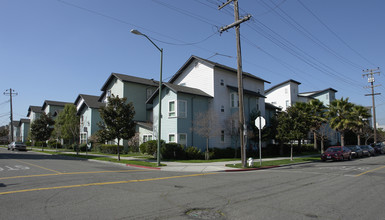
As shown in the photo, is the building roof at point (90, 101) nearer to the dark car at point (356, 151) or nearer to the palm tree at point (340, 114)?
the dark car at point (356, 151)

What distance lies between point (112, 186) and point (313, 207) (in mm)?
6880

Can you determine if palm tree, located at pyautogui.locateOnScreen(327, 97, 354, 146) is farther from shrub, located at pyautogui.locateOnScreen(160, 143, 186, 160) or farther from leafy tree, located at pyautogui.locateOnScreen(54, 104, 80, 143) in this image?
leafy tree, located at pyautogui.locateOnScreen(54, 104, 80, 143)

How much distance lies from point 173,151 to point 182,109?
179 inches

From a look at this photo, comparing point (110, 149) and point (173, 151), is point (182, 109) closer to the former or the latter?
point (173, 151)

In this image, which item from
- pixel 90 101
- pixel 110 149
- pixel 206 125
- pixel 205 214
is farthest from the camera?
pixel 90 101

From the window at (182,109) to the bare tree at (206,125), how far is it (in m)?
1.32

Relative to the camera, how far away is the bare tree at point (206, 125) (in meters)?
24.4

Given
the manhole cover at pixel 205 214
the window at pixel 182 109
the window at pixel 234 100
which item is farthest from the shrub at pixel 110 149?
the manhole cover at pixel 205 214

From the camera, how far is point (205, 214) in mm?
6090

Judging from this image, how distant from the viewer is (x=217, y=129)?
26.1m

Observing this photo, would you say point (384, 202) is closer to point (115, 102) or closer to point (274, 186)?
point (274, 186)

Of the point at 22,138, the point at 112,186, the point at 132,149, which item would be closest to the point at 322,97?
the point at 132,149

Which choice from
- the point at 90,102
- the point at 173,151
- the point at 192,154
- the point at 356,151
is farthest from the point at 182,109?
the point at 356,151

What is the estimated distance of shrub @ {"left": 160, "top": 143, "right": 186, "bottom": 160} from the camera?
23.3 meters
